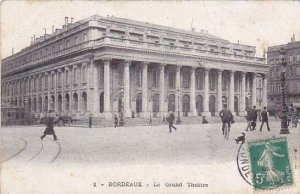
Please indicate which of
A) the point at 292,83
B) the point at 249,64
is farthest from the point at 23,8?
the point at 292,83

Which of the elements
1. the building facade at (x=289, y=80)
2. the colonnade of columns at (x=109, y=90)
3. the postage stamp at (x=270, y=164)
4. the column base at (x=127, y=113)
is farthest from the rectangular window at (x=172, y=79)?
the postage stamp at (x=270, y=164)

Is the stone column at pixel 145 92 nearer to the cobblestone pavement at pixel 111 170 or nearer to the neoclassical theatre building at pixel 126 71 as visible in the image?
the neoclassical theatre building at pixel 126 71

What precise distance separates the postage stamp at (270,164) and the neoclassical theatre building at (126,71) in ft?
63.4

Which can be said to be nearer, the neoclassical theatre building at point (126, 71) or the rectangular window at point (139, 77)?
the neoclassical theatre building at point (126, 71)

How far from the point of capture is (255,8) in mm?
14438

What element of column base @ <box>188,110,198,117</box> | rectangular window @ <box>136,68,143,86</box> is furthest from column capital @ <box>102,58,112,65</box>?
column base @ <box>188,110,198,117</box>

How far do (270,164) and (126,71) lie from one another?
2136 cm

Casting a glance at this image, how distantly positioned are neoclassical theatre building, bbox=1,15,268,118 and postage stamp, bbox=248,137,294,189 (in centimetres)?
1933

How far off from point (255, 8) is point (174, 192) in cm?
730

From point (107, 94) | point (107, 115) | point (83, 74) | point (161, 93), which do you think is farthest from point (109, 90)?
point (161, 93)

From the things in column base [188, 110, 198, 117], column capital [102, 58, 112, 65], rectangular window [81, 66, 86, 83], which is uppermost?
column capital [102, 58, 112, 65]

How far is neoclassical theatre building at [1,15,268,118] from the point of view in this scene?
3247 cm

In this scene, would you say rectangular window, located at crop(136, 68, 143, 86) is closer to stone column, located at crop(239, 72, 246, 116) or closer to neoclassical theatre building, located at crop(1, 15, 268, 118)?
neoclassical theatre building, located at crop(1, 15, 268, 118)

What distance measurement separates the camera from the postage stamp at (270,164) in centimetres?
1204
